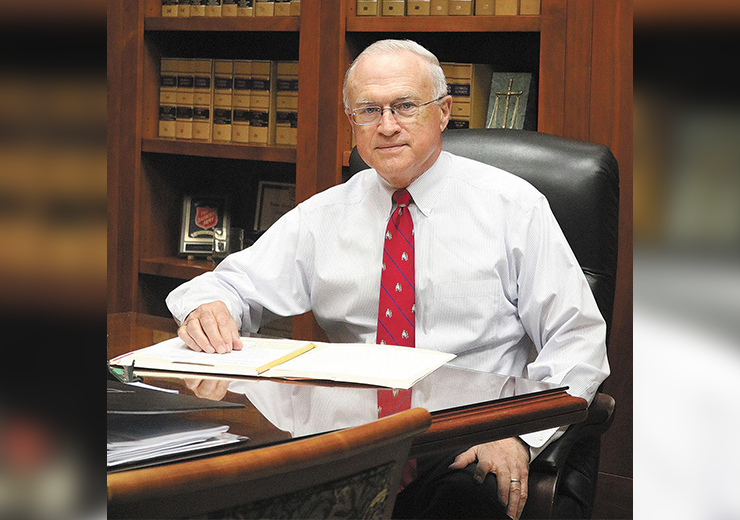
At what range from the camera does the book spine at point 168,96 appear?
3199mm

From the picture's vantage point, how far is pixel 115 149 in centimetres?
321

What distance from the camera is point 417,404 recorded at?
1158 mm

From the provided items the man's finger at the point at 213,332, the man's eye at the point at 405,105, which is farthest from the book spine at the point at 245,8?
the man's finger at the point at 213,332

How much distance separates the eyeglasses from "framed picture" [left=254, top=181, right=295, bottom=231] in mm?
1235

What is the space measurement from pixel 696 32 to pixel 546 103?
2.29 metres

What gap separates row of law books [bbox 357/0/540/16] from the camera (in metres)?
2.50

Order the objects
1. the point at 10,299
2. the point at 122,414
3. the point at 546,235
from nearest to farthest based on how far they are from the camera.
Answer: the point at 10,299 < the point at 122,414 < the point at 546,235

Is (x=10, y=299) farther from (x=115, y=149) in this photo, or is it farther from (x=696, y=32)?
(x=115, y=149)

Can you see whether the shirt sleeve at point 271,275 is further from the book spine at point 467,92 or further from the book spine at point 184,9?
the book spine at point 184,9

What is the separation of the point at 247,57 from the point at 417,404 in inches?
98.0

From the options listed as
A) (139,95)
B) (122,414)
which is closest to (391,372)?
(122,414)

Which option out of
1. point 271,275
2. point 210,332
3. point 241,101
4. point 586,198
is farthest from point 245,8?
point 210,332

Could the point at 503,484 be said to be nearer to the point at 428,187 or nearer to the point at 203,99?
the point at 428,187

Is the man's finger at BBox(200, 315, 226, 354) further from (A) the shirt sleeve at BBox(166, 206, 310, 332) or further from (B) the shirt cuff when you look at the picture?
(B) the shirt cuff
